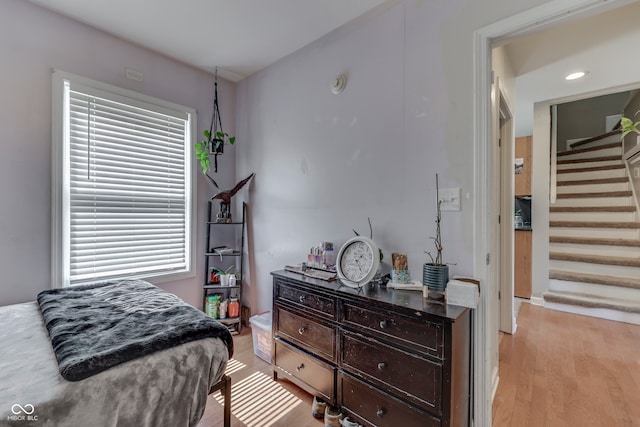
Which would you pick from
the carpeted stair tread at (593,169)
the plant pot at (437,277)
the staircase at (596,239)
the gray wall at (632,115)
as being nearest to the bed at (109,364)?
the plant pot at (437,277)

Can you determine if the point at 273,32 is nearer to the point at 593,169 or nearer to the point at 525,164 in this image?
the point at 525,164

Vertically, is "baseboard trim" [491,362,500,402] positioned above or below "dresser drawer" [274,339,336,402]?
below

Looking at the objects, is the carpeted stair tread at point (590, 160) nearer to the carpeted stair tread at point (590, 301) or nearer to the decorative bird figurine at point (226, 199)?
the carpeted stair tread at point (590, 301)

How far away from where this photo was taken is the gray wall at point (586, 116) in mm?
5301

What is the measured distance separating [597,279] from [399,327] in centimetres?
372

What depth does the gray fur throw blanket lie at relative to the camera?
3.33ft

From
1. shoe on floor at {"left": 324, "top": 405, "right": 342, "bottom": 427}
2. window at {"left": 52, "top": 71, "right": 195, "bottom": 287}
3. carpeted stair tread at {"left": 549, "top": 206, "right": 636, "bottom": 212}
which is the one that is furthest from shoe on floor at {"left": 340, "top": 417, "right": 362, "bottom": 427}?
carpeted stair tread at {"left": 549, "top": 206, "right": 636, "bottom": 212}

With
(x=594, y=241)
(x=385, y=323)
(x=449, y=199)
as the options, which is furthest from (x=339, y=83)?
(x=594, y=241)

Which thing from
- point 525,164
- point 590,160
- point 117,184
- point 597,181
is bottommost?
point 117,184

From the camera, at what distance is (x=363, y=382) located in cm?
157

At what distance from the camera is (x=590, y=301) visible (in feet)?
11.2

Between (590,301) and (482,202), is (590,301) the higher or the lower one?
the lower one

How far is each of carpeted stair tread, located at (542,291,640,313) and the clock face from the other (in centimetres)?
337

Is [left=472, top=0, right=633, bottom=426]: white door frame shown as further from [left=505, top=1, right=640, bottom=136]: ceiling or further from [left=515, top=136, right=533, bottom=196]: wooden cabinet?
[left=515, top=136, right=533, bottom=196]: wooden cabinet
